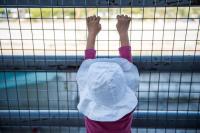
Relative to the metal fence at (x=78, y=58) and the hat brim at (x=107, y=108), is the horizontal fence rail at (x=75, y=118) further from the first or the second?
the hat brim at (x=107, y=108)

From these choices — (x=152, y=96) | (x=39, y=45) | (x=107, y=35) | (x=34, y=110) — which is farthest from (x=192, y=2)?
(x=34, y=110)

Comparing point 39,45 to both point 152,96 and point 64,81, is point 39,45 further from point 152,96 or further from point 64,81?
point 152,96

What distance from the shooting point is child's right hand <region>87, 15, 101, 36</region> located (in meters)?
1.67

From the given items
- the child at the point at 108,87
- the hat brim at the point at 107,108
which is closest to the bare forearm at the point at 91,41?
the child at the point at 108,87

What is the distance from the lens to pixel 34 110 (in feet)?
6.61

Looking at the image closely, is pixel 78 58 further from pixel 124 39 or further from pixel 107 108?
pixel 107 108

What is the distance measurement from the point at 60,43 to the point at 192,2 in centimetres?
71

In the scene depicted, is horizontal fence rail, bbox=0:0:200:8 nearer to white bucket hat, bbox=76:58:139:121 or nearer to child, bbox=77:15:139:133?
child, bbox=77:15:139:133

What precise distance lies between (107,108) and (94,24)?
404 millimetres

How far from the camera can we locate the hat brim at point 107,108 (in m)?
1.53

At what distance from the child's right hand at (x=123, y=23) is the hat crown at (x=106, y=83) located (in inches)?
7.3

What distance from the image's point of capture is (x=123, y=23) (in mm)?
1668

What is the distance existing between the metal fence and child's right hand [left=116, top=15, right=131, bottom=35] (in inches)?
2.0

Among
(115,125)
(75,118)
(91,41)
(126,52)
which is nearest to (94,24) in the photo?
(91,41)
